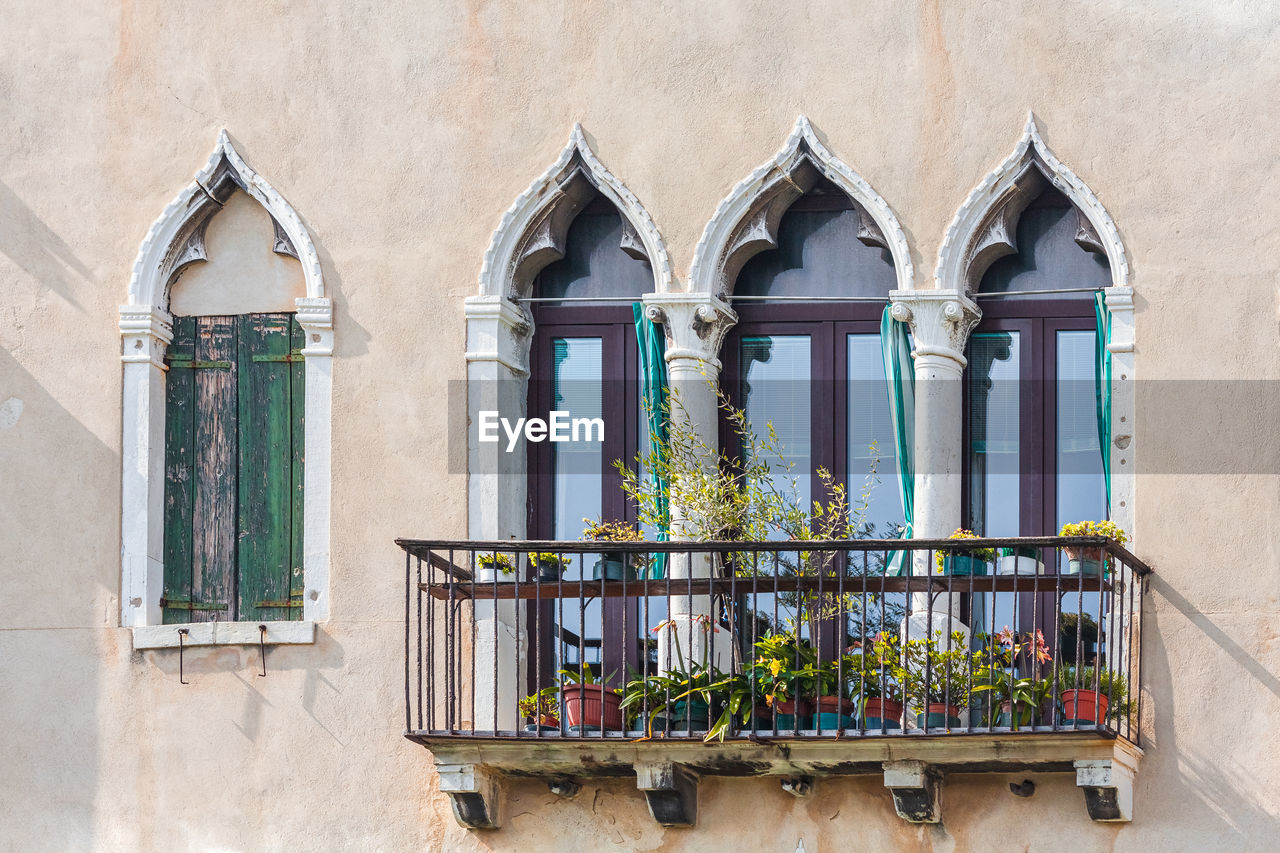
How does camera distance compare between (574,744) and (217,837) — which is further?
(217,837)

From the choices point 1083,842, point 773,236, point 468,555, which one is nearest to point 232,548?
point 468,555

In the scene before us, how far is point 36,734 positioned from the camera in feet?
40.9

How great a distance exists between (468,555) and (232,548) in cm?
122

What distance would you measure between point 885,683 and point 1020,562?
0.86 m

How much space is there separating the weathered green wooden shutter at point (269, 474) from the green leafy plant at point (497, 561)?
3.31 feet

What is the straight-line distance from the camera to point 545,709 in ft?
39.5

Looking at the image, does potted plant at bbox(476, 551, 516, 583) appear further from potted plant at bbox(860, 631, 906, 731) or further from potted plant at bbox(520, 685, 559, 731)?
potted plant at bbox(860, 631, 906, 731)

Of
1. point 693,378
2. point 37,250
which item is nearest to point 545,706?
point 693,378

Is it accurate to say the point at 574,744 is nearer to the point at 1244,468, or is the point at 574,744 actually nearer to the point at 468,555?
the point at 468,555

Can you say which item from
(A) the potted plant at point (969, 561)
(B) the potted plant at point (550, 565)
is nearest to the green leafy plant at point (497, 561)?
(B) the potted plant at point (550, 565)

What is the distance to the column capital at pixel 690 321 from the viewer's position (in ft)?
40.6

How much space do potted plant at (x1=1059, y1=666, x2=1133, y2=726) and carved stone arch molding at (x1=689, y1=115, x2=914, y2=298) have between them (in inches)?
80.6

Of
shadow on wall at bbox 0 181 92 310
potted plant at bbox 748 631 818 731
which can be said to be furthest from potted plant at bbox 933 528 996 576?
shadow on wall at bbox 0 181 92 310

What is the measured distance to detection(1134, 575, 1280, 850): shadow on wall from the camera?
11547 millimetres
